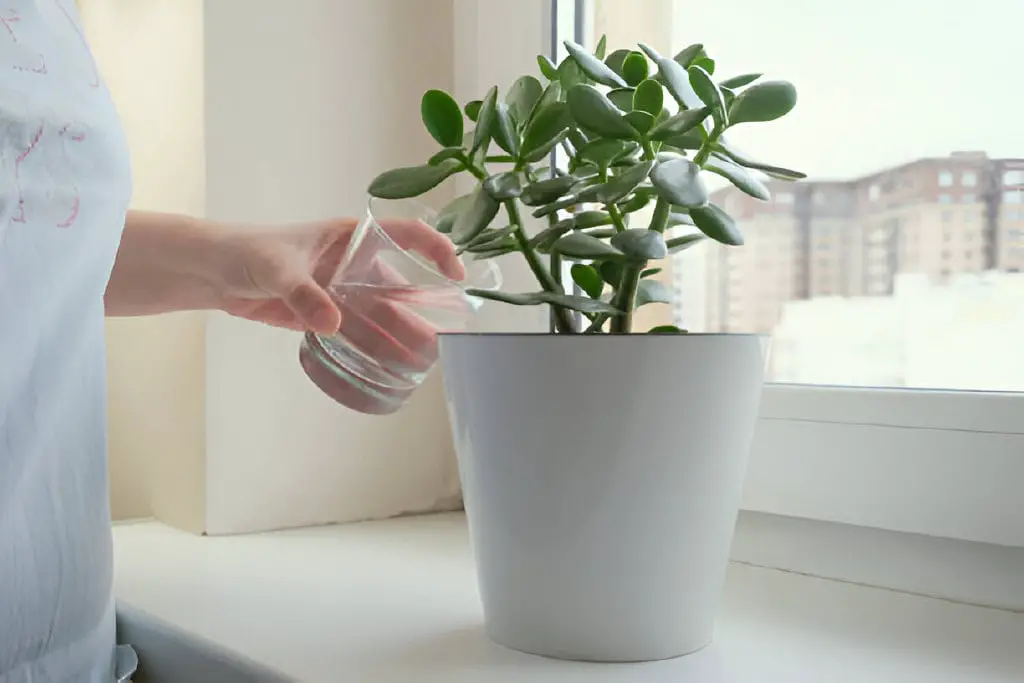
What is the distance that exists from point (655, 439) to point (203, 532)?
57 cm

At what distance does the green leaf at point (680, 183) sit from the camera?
45 cm

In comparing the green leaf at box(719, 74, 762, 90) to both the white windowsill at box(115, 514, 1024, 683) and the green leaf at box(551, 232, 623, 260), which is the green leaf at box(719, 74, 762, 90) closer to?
the green leaf at box(551, 232, 623, 260)

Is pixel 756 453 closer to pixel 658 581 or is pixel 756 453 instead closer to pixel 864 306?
pixel 864 306

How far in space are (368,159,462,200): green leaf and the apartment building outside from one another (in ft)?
1.24

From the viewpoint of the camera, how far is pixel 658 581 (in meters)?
0.51

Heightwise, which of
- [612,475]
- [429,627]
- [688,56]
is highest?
[688,56]

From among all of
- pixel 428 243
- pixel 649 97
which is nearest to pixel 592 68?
pixel 649 97

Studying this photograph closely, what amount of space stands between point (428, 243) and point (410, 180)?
107 millimetres

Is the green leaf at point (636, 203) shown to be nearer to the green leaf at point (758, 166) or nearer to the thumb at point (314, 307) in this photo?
the green leaf at point (758, 166)

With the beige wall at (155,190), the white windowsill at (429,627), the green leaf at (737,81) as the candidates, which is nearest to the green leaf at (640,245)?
the green leaf at (737,81)

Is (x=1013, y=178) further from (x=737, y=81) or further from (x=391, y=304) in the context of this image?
(x=391, y=304)

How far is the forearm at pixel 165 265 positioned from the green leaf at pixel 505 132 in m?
0.29

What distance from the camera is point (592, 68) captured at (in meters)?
0.51

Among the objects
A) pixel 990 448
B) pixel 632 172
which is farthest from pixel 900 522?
pixel 632 172
